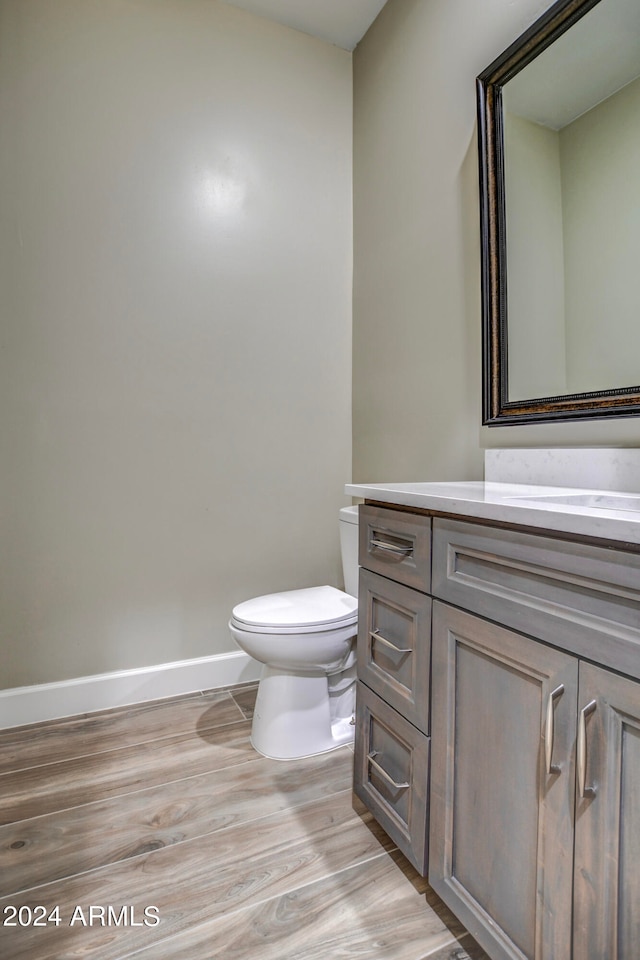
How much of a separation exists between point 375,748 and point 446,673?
41 centimetres

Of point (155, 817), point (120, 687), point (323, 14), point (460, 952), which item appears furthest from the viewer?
point (323, 14)

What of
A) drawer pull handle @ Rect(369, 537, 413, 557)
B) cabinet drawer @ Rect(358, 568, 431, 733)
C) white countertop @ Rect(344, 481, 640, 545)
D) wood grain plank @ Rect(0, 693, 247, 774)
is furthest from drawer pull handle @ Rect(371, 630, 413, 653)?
wood grain plank @ Rect(0, 693, 247, 774)

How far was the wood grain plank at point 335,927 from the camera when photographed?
972 mm

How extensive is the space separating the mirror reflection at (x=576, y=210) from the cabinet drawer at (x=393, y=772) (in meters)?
0.89

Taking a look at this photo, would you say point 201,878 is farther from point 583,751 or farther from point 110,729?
point 583,751

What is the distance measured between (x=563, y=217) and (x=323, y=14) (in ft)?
5.19

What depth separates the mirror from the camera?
44.1 inches

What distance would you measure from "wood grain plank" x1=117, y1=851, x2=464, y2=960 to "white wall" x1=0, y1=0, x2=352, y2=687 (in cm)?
106

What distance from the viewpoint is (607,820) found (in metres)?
0.65

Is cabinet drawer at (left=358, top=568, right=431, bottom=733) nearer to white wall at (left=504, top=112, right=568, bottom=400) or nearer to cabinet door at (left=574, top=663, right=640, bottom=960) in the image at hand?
cabinet door at (left=574, top=663, right=640, bottom=960)

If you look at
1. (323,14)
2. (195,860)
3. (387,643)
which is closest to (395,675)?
(387,643)

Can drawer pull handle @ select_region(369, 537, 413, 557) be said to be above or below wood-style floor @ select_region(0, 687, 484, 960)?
above

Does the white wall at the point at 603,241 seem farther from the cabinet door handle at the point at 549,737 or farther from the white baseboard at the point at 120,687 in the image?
the white baseboard at the point at 120,687

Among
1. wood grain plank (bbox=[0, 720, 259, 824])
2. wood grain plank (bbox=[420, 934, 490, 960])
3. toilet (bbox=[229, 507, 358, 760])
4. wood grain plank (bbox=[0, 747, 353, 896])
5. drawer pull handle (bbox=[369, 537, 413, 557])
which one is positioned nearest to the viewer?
wood grain plank (bbox=[420, 934, 490, 960])
